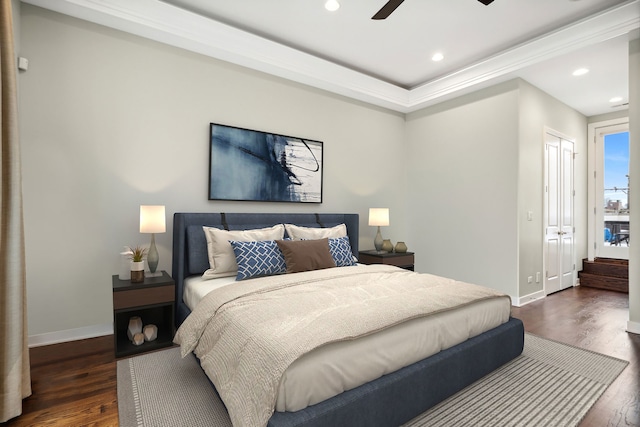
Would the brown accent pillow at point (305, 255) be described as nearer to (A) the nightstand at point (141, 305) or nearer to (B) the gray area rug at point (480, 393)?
(A) the nightstand at point (141, 305)

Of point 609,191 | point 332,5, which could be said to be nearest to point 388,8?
point 332,5

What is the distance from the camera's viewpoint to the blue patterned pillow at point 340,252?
10.9ft

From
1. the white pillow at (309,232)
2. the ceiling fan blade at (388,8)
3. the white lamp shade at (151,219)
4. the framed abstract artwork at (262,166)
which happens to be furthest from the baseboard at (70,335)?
the ceiling fan blade at (388,8)

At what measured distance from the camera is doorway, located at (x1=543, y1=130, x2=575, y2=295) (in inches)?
178

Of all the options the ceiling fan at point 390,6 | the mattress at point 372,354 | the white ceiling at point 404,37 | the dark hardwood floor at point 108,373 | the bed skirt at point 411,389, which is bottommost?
the dark hardwood floor at point 108,373

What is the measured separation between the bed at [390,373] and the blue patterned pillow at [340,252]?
1.52 ft

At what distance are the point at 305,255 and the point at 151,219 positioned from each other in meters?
1.36

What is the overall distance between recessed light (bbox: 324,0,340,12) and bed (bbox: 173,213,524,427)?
87.3 inches

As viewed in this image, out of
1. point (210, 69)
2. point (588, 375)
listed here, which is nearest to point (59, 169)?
point (210, 69)

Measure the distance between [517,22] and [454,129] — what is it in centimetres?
155

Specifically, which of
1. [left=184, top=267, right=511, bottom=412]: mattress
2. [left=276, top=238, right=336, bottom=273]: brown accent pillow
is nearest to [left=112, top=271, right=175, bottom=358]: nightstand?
[left=276, top=238, right=336, bottom=273]: brown accent pillow

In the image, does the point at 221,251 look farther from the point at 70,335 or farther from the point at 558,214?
the point at 558,214

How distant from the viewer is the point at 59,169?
8.95ft

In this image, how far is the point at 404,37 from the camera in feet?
11.5
